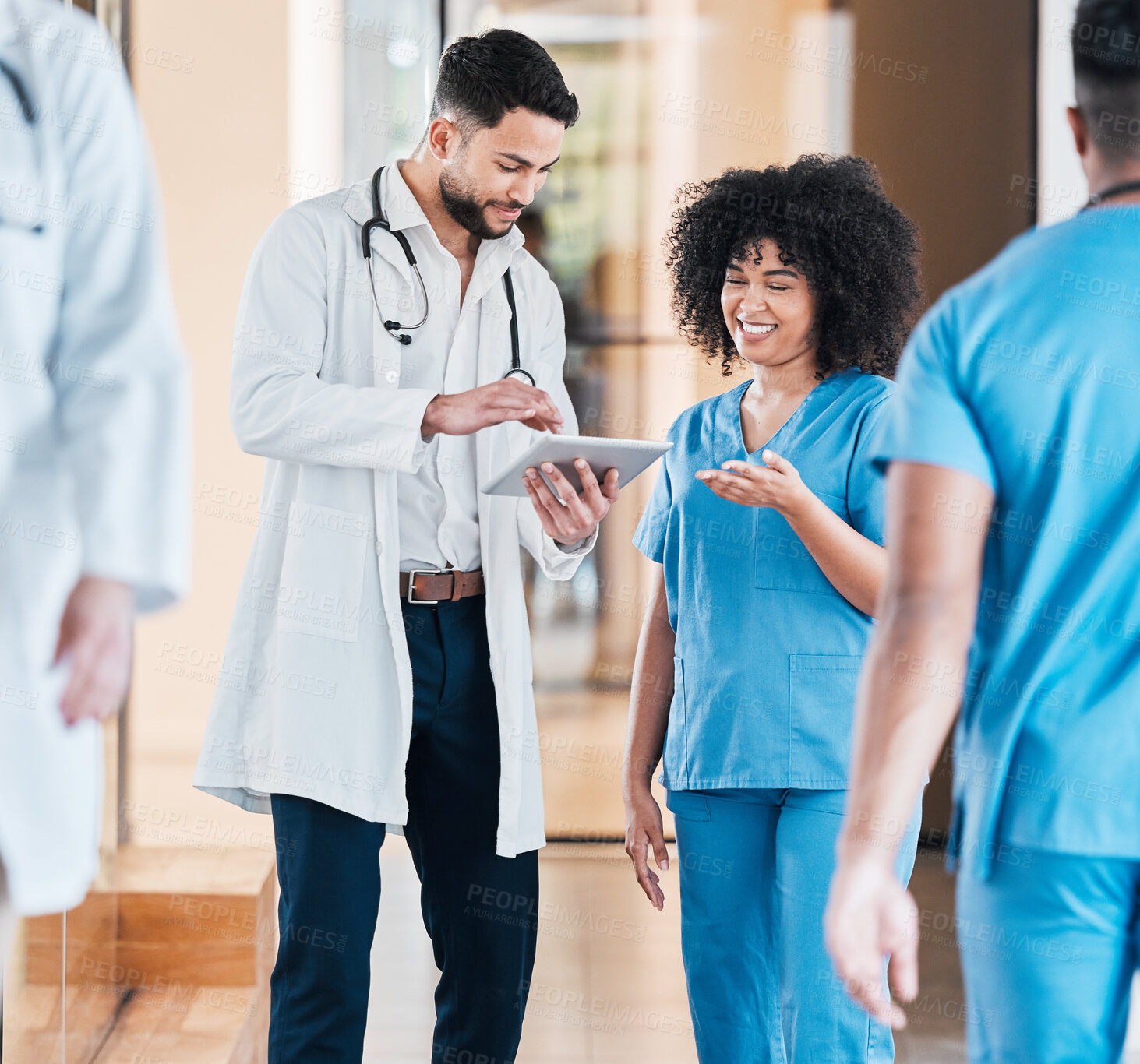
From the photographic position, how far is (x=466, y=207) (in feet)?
5.87

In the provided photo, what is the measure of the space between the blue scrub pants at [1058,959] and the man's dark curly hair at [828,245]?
3.16 feet

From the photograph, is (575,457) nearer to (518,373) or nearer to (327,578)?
(518,373)

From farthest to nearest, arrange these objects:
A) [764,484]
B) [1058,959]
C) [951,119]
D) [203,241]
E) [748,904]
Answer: [951,119] < [203,241] < [748,904] < [764,484] < [1058,959]

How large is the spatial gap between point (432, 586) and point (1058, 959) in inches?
41.0

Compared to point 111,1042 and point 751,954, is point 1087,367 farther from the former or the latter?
point 111,1042

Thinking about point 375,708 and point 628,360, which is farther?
point 628,360

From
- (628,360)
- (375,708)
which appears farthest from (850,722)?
(628,360)

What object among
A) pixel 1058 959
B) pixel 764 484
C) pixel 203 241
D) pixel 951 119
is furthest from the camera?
pixel 951 119

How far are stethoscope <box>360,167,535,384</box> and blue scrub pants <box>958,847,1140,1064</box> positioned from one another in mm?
1017

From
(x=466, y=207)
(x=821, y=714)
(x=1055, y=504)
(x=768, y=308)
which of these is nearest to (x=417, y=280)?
(x=466, y=207)

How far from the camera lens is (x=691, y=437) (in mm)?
1752

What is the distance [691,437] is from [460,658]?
1.51ft

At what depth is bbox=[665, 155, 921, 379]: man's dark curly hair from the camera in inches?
68.6

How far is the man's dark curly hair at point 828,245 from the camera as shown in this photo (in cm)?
174
